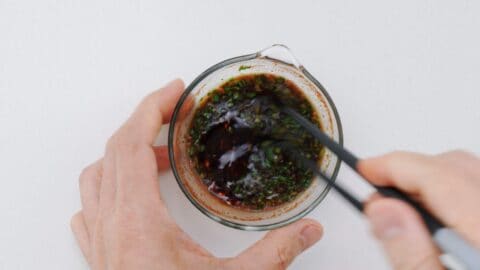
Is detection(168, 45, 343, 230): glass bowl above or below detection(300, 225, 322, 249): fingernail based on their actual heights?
above

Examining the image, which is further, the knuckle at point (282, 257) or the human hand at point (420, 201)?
the knuckle at point (282, 257)

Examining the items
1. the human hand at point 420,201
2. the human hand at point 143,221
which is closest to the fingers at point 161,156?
the human hand at point 143,221

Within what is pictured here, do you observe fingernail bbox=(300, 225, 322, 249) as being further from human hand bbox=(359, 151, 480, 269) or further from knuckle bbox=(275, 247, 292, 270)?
human hand bbox=(359, 151, 480, 269)

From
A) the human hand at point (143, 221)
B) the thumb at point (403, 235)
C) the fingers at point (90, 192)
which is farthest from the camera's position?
the fingers at point (90, 192)

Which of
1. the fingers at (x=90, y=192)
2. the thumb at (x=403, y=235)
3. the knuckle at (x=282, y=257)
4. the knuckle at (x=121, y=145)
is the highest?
the knuckle at (x=121, y=145)

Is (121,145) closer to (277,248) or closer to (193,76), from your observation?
(193,76)

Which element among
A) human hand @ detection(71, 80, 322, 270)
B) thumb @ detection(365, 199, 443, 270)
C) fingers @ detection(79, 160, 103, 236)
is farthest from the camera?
fingers @ detection(79, 160, 103, 236)

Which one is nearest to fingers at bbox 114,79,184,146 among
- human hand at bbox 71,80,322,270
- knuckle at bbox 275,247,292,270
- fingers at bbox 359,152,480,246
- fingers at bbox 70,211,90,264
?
human hand at bbox 71,80,322,270

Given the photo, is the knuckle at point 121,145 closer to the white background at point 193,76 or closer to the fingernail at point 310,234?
the white background at point 193,76
